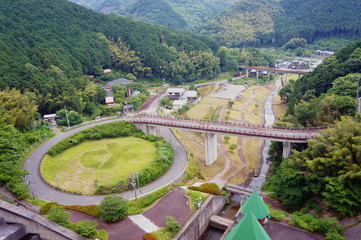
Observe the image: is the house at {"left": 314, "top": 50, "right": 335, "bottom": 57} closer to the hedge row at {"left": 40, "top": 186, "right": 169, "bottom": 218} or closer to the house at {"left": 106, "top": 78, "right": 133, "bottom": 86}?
the house at {"left": 106, "top": 78, "right": 133, "bottom": 86}

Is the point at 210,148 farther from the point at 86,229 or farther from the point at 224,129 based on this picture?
the point at 86,229

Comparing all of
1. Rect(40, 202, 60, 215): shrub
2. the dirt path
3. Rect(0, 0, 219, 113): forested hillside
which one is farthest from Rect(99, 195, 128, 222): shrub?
Rect(0, 0, 219, 113): forested hillside

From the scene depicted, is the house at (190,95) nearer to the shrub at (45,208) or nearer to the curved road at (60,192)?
the curved road at (60,192)

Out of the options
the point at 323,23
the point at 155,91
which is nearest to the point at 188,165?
the point at 155,91

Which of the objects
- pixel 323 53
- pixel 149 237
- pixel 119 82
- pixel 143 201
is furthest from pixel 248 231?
pixel 323 53

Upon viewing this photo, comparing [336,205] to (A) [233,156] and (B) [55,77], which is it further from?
(B) [55,77]

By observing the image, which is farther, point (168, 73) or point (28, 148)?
point (168, 73)

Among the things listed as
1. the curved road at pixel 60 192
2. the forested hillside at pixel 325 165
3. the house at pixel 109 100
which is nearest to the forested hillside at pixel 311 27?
the house at pixel 109 100
